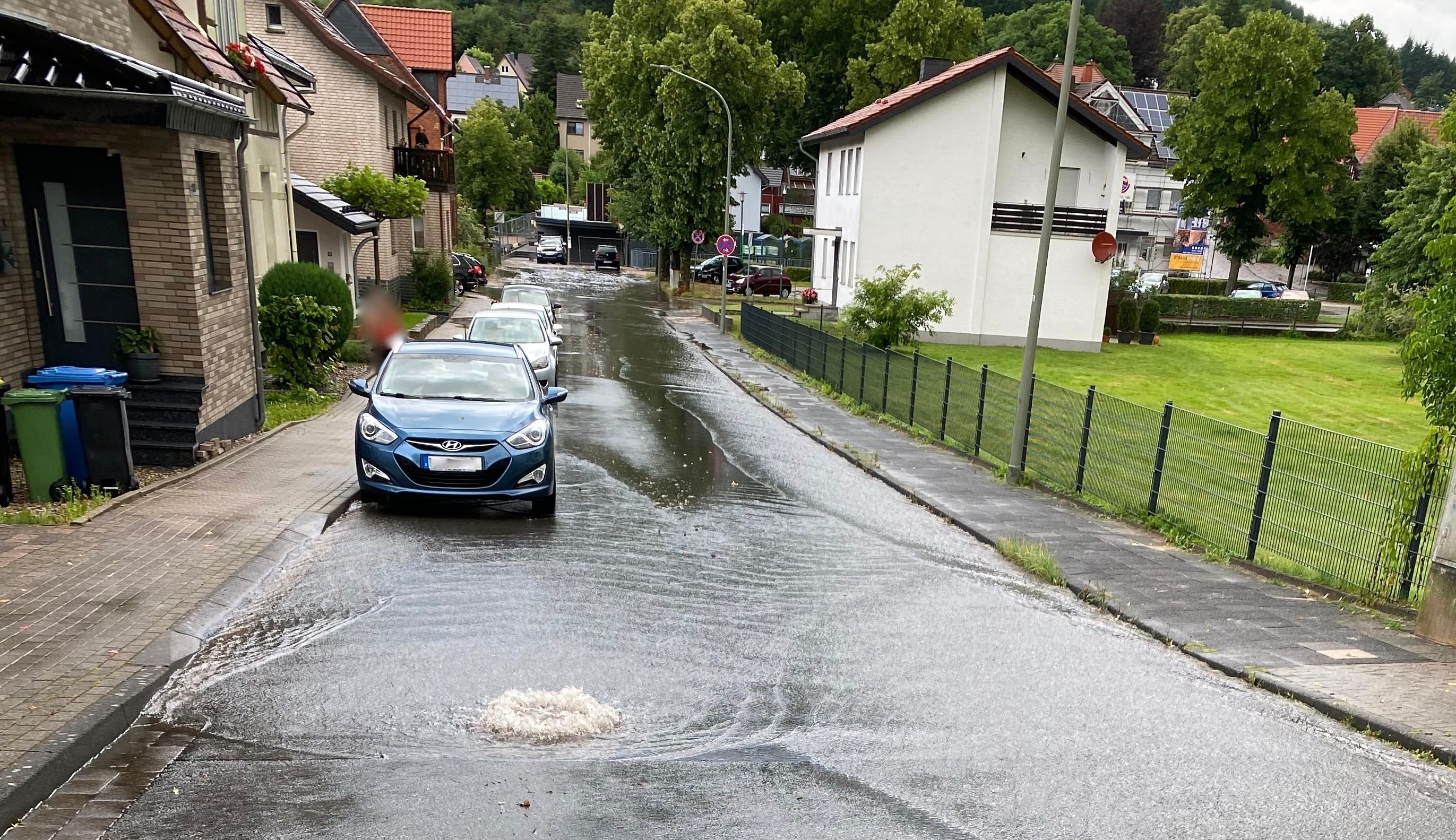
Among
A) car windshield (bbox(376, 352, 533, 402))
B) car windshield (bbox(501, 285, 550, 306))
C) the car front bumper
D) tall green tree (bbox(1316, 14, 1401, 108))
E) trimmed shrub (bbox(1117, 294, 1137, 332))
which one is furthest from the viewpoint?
tall green tree (bbox(1316, 14, 1401, 108))

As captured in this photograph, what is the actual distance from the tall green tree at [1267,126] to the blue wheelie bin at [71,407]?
49983 millimetres

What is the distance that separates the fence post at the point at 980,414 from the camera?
1511 centimetres

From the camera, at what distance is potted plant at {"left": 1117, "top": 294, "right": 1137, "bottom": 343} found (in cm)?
3453

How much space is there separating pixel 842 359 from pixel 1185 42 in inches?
3718

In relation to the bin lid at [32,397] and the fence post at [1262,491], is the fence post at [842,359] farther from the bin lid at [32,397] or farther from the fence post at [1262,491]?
the bin lid at [32,397]

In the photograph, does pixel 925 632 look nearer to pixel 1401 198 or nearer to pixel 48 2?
pixel 48 2

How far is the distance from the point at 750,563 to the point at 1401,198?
36.2 metres

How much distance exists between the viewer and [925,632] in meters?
7.27

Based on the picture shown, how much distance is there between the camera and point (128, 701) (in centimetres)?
514

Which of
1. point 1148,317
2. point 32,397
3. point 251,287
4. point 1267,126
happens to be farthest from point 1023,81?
point 32,397

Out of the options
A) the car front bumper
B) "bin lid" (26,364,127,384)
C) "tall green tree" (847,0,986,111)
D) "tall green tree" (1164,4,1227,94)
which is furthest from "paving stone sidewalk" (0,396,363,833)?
"tall green tree" (1164,4,1227,94)

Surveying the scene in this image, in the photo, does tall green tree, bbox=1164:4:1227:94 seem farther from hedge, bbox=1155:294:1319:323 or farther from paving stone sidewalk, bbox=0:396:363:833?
paving stone sidewalk, bbox=0:396:363:833

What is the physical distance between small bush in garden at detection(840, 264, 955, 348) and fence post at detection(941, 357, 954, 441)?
565 cm

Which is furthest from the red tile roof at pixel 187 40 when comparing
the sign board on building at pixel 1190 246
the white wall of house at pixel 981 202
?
the sign board on building at pixel 1190 246
